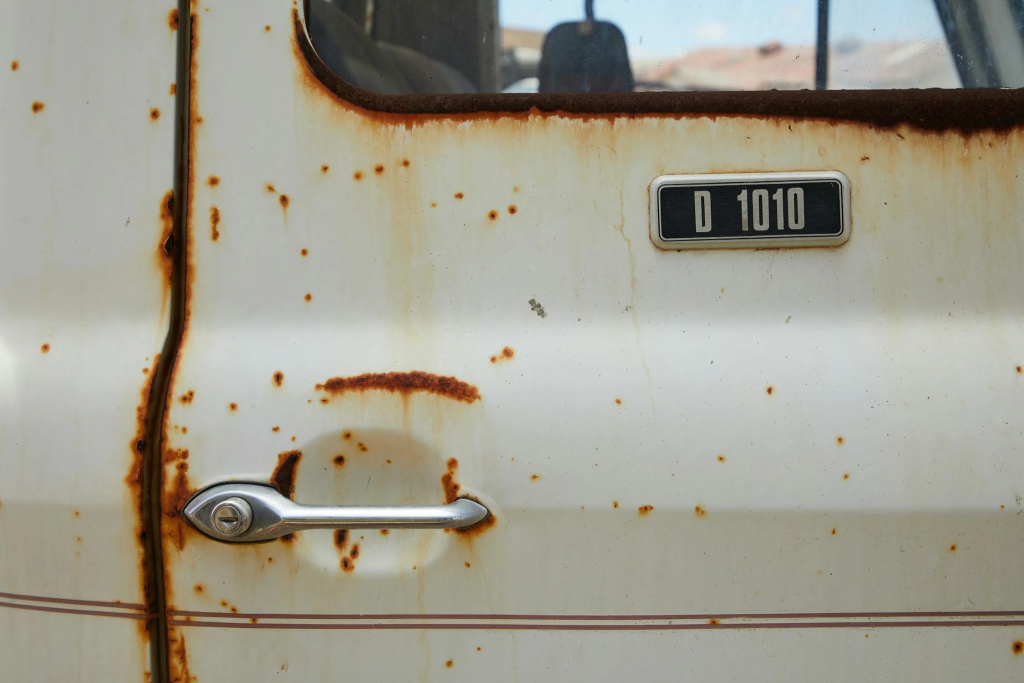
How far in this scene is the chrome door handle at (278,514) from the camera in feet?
2.81

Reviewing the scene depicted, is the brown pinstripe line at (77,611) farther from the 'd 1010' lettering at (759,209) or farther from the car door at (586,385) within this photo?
the 'd 1010' lettering at (759,209)

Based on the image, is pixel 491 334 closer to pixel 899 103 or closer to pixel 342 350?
pixel 342 350

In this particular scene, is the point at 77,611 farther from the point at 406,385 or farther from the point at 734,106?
the point at 734,106

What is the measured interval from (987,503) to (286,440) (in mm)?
795

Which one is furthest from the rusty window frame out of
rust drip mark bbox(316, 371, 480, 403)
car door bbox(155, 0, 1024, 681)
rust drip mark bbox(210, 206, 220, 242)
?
rust drip mark bbox(316, 371, 480, 403)

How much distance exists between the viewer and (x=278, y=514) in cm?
86

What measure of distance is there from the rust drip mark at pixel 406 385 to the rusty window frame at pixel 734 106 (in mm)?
303

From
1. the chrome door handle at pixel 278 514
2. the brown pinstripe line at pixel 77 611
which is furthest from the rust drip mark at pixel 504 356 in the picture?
the brown pinstripe line at pixel 77 611

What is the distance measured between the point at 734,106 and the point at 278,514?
2.34ft

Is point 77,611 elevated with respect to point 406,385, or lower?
lower

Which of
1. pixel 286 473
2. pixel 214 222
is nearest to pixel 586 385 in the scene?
pixel 286 473

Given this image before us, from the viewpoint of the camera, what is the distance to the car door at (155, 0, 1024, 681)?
2.84 feet

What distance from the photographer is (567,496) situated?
0.88 m

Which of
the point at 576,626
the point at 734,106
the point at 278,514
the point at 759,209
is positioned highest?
the point at 734,106
